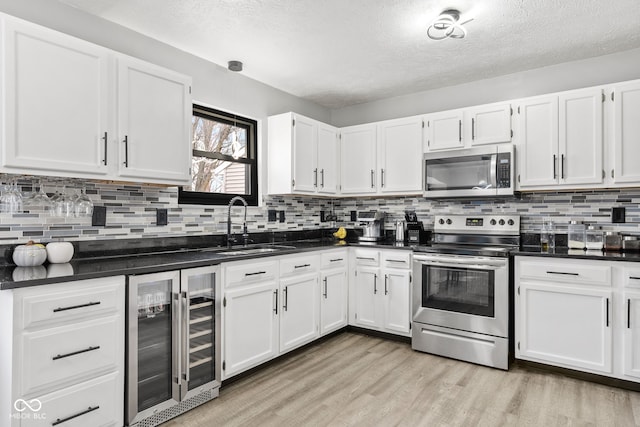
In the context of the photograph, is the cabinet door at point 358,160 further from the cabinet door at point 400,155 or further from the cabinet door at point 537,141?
the cabinet door at point 537,141

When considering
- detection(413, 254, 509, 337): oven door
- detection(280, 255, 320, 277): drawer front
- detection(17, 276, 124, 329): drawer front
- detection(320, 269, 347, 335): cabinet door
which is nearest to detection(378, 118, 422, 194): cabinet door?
detection(413, 254, 509, 337): oven door

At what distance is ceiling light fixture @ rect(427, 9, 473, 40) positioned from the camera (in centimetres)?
250

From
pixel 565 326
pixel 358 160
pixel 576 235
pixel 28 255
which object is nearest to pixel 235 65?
pixel 358 160

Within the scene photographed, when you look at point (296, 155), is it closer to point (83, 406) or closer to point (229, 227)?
point (229, 227)

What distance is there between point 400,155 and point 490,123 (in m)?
0.88

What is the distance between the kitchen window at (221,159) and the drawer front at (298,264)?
848 mm

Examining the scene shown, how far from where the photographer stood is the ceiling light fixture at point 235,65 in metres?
3.31

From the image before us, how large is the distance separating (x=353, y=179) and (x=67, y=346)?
306cm

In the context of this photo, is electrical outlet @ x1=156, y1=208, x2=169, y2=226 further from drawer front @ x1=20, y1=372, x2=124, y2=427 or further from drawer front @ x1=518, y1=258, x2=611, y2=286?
drawer front @ x1=518, y1=258, x2=611, y2=286

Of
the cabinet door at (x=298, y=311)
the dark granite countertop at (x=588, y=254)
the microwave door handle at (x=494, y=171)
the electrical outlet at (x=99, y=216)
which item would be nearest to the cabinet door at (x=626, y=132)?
the dark granite countertop at (x=588, y=254)

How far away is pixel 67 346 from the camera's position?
1.82m

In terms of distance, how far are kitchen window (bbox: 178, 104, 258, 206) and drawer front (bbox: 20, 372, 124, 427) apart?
1480mm

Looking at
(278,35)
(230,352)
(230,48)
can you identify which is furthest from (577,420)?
(230,48)

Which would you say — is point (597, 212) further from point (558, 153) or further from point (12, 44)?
point (12, 44)
